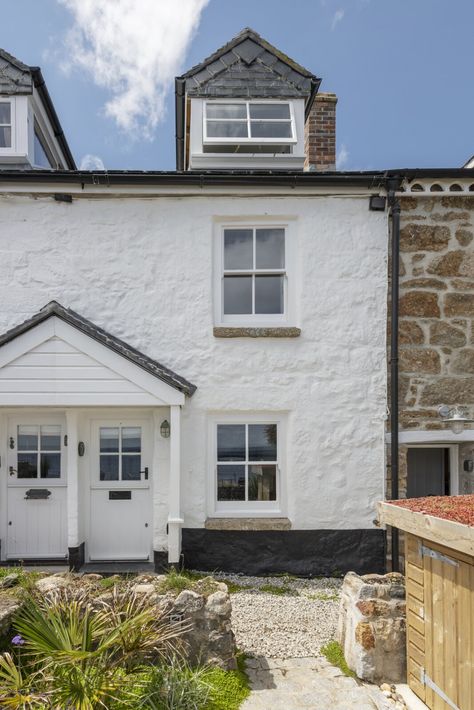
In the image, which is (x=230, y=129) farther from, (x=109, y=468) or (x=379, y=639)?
(x=379, y=639)

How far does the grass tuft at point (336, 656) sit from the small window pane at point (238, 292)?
15.2ft

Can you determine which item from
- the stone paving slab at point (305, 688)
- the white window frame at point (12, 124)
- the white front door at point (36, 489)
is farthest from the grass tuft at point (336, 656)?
the white window frame at point (12, 124)

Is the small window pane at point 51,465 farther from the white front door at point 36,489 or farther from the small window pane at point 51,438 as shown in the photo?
the small window pane at point 51,438

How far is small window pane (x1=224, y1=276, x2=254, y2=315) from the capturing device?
737 cm

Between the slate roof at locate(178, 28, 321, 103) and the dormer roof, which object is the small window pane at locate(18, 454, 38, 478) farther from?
the slate roof at locate(178, 28, 321, 103)

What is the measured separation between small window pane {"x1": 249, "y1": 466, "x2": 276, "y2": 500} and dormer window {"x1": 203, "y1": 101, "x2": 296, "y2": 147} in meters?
5.73

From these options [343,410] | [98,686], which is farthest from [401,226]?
[98,686]

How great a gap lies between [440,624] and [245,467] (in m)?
3.80

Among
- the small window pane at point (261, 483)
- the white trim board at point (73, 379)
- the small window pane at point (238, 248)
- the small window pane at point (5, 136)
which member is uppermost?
the small window pane at point (5, 136)

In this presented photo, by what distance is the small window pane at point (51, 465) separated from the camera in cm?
705

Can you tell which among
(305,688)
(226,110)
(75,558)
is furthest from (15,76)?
(305,688)

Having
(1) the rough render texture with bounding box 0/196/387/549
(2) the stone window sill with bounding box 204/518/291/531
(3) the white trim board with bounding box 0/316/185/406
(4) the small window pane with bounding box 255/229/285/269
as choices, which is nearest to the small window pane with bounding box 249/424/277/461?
(1) the rough render texture with bounding box 0/196/387/549

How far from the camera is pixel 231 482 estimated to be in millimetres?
7152

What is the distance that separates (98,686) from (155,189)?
20.3 feet
